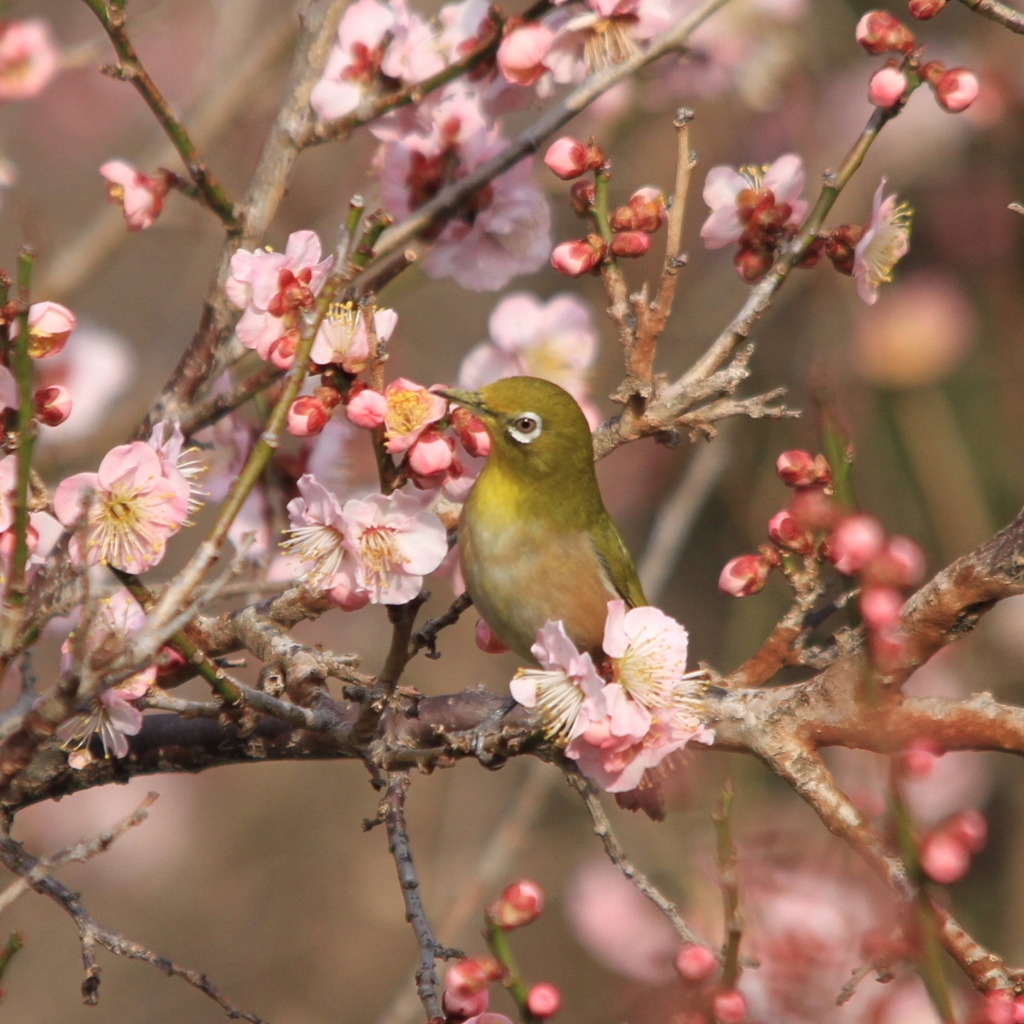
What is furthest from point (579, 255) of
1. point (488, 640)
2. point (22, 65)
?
point (22, 65)

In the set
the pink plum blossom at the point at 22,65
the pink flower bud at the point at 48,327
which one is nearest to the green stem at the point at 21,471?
the pink flower bud at the point at 48,327

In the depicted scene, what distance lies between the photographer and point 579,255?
2.37 meters

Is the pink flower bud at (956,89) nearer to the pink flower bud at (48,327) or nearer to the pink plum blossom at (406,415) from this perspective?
the pink plum blossom at (406,415)

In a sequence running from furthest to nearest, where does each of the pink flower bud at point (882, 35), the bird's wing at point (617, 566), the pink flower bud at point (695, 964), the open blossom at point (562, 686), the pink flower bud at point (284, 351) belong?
the bird's wing at point (617, 566) → the pink flower bud at point (882, 35) → the pink flower bud at point (284, 351) → the open blossom at point (562, 686) → the pink flower bud at point (695, 964)

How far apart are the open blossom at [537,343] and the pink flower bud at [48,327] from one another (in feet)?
4.01

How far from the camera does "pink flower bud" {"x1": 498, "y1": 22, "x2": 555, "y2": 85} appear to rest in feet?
8.02

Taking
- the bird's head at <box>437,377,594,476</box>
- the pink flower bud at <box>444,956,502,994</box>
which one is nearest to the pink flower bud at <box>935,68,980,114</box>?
the bird's head at <box>437,377,594,476</box>

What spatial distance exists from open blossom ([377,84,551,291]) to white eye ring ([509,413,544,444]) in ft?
1.07

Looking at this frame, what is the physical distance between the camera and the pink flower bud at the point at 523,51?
2.45 m

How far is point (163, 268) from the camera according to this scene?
9.00m

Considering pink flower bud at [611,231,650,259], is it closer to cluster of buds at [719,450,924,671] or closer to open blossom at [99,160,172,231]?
cluster of buds at [719,450,924,671]

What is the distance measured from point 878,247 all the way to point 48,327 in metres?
1.60

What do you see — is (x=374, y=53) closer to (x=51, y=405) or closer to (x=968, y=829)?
(x=51, y=405)

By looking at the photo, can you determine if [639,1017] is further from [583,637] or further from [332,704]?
[583,637]
